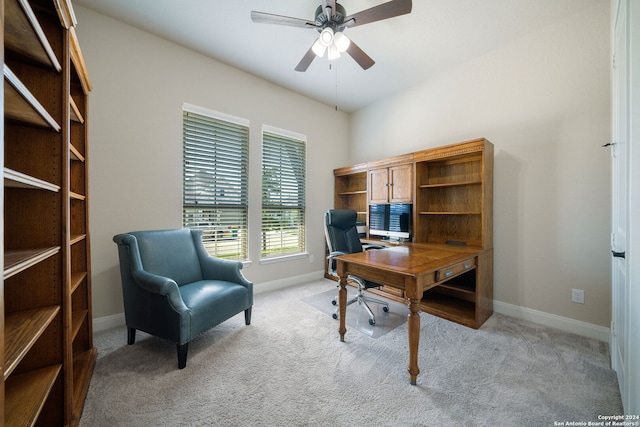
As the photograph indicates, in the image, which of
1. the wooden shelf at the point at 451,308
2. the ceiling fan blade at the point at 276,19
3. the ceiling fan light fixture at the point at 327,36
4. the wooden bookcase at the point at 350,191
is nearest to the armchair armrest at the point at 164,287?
the ceiling fan blade at the point at 276,19

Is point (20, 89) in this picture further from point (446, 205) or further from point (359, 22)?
point (446, 205)

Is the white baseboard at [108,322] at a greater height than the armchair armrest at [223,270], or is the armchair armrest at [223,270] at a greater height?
the armchair armrest at [223,270]

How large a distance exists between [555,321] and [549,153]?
163cm

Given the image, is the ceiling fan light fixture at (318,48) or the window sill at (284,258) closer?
the ceiling fan light fixture at (318,48)

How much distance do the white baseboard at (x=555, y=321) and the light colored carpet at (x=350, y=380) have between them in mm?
105

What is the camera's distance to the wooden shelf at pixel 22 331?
787 millimetres

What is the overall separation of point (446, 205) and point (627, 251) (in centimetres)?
192

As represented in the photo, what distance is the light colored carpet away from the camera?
53.2 inches

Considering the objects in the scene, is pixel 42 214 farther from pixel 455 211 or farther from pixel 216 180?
pixel 455 211

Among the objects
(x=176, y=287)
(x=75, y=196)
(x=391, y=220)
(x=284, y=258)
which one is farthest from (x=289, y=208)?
(x=75, y=196)

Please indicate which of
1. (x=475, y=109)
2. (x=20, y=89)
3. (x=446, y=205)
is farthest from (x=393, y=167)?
(x=20, y=89)

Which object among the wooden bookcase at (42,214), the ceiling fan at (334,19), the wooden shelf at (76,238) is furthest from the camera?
the ceiling fan at (334,19)

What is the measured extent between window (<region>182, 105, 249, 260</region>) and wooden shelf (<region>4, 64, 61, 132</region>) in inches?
66.8

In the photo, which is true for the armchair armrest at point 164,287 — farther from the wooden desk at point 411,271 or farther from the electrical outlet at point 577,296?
the electrical outlet at point 577,296
